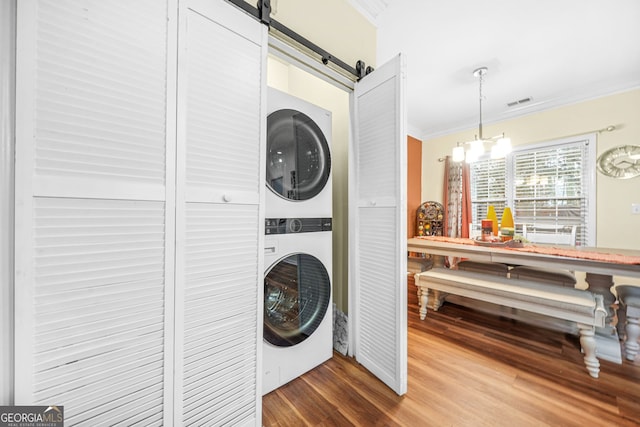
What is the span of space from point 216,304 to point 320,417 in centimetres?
88

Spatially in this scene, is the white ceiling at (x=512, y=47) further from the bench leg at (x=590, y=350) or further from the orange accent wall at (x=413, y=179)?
the bench leg at (x=590, y=350)

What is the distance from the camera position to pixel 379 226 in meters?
1.56

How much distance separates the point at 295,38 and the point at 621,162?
4.13 m

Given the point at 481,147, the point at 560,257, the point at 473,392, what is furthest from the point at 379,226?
the point at 481,147

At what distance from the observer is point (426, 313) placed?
2596 mm

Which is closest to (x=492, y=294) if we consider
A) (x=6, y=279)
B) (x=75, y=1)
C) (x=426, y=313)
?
(x=426, y=313)

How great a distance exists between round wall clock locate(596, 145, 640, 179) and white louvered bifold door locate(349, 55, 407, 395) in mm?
3477

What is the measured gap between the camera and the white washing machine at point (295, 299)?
1.43 meters

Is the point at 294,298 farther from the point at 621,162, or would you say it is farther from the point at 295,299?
the point at 621,162

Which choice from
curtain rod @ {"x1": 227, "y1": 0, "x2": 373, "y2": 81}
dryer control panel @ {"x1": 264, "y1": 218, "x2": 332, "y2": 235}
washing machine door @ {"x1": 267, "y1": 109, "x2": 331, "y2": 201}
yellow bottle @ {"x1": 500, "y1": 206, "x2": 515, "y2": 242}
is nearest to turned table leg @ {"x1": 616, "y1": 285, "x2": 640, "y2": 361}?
yellow bottle @ {"x1": 500, "y1": 206, "x2": 515, "y2": 242}

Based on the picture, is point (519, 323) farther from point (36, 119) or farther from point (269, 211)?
point (36, 119)

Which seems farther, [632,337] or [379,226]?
[632,337]

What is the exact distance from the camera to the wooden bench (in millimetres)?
1611

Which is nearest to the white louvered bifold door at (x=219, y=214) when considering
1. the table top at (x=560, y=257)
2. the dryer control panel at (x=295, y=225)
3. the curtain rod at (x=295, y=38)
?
the curtain rod at (x=295, y=38)
